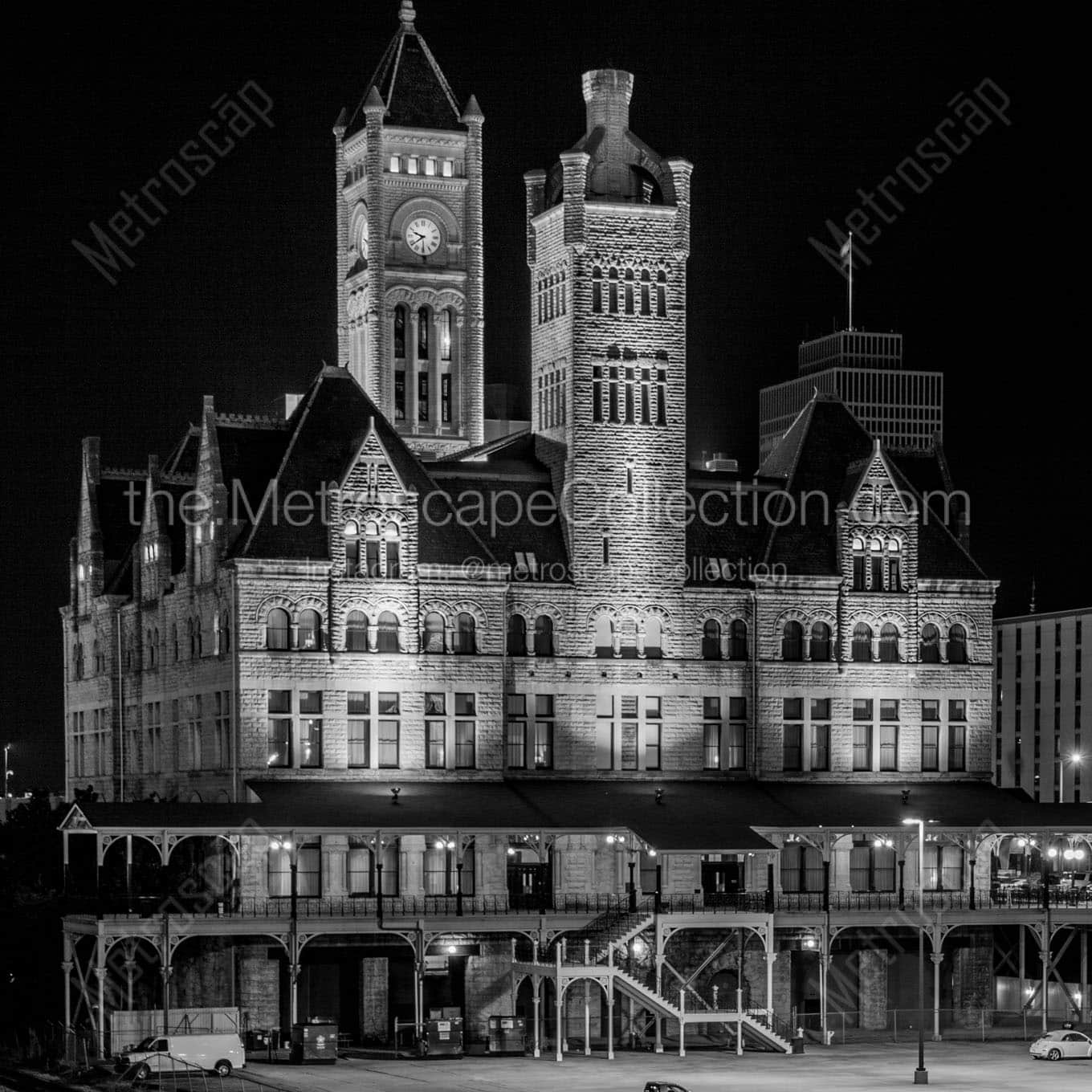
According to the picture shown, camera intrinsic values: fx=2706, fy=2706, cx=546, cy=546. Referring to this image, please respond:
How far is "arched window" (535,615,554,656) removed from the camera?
338 ft

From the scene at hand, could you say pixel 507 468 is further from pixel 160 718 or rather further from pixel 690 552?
pixel 160 718

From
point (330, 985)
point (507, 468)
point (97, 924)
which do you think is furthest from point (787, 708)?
point (97, 924)

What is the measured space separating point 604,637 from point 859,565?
36.1ft

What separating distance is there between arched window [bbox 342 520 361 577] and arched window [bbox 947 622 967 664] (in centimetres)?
2502

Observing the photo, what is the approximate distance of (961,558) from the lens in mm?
109188

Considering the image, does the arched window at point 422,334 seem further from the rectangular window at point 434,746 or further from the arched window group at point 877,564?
the rectangular window at point 434,746

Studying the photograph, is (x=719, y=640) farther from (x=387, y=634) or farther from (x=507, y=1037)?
(x=507, y=1037)

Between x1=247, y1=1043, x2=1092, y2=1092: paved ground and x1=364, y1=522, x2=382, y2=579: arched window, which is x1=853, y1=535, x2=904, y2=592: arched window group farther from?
x1=247, y1=1043, x2=1092, y2=1092: paved ground

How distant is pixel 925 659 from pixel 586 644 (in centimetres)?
1435

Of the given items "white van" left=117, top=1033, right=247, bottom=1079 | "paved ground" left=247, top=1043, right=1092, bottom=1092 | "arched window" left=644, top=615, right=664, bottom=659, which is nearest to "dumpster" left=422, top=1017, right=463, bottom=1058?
"paved ground" left=247, top=1043, right=1092, bottom=1092

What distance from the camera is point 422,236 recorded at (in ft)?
438

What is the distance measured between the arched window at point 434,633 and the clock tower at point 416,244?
32.1 metres

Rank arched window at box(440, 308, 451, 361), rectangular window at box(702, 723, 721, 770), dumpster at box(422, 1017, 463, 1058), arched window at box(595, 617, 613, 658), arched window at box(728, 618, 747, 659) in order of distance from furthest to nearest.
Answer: arched window at box(440, 308, 451, 361) → arched window at box(728, 618, 747, 659) → rectangular window at box(702, 723, 721, 770) → arched window at box(595, 617, 613, 658) → dumpster at box(422, 1017, 463, 1058)

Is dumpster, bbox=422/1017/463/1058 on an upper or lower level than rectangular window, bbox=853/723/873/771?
lower
